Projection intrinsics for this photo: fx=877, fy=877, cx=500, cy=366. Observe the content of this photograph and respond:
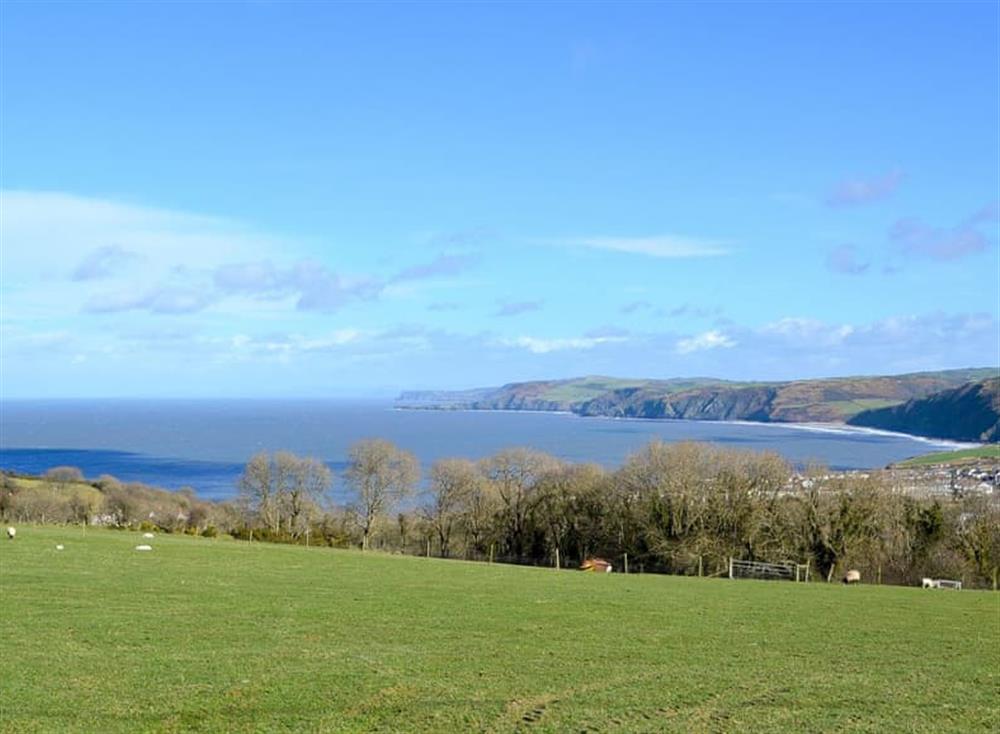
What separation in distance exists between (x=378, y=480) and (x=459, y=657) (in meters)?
62.3

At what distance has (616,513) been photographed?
6694 centimetres

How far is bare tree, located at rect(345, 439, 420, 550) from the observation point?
77.8 meters

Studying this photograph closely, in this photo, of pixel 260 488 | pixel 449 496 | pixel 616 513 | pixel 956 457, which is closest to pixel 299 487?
pixel 260 488

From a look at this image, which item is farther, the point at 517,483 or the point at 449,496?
the point at 449,496

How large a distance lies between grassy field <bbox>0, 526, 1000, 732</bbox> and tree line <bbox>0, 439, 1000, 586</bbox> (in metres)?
31.5

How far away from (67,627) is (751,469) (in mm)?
53709

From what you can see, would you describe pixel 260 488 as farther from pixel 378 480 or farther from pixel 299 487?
pixel 378 480

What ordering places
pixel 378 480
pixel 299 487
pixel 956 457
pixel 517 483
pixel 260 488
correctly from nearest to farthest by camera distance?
pixel 517 483
pixel 378 480
pixel 299 487
pixel 260 488
pixel 956 457

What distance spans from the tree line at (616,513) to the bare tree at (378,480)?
118 mm

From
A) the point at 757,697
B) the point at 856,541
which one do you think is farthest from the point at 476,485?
the point at 757,697

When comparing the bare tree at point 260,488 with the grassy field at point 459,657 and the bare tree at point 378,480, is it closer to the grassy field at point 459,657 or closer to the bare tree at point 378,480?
the bare tree at point 378,480

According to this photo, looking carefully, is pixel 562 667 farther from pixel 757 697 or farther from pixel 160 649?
pixel 160 649

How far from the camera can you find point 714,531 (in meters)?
62.2

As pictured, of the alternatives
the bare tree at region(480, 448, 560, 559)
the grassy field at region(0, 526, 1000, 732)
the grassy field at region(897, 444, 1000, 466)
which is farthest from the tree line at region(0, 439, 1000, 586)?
the grassy field at region(897, 444, 1000, 466)
